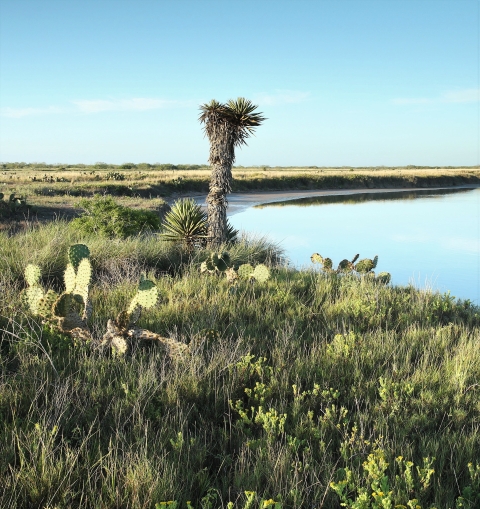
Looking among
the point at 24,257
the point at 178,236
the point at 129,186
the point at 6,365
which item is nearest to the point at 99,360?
the point at 6,365

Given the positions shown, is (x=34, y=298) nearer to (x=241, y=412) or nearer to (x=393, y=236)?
(x=241, y=412)

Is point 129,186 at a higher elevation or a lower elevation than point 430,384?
higher

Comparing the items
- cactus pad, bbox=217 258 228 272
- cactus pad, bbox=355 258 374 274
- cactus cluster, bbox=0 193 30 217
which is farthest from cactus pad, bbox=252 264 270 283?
cactus cluster, bbox=0 193 30 217

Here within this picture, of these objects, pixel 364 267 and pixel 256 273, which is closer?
pixel 256 273

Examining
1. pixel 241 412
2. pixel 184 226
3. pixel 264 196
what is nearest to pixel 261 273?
pixel 184 226

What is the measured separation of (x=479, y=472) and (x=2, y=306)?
5.07 meters

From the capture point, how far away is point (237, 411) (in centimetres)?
382

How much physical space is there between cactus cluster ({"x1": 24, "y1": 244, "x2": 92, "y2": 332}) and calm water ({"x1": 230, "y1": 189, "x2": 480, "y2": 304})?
243 inches

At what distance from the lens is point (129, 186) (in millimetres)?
34125

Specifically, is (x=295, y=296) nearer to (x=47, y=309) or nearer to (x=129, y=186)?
(x=47, y=309)

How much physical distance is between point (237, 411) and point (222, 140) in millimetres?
8684

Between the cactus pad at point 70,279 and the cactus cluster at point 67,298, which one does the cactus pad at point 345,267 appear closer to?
the cactus cluster at point 67,298

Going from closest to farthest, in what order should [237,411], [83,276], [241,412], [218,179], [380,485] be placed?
[380,485]
[241,412]
[237,411]
[83,276]
[218,179]

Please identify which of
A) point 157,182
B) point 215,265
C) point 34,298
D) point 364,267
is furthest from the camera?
point 157,182
